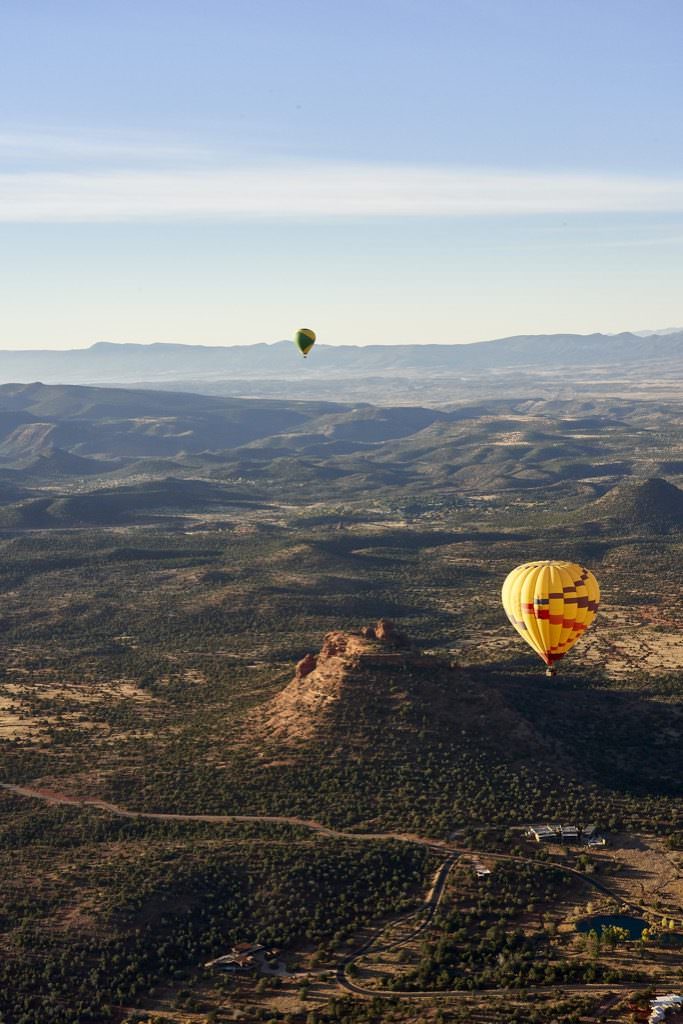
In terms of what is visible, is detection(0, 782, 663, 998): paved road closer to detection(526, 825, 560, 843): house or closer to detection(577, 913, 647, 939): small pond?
detection(577, 913, 647, 939): small pond

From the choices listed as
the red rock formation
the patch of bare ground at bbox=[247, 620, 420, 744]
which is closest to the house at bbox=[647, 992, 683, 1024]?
the patch of bare ground at bbox=[247, 620, 420, 744]

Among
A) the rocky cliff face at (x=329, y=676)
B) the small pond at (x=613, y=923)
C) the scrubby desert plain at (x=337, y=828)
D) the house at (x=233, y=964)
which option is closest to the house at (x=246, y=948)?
the scrubby desert plain at (x=337, y=828)

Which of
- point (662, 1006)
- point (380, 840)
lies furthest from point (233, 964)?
point (662, 1006)

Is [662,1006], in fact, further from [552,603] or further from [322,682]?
[322,682]

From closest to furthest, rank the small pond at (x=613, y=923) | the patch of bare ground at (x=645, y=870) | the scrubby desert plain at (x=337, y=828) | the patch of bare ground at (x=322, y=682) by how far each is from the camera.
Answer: the scrubby desert plain at (x=337, y=828) → the small pond at (x=613, y=923) → the patch of bare ground at (x=645, y=870) → the patch of bare ground at (x=322, y=682)

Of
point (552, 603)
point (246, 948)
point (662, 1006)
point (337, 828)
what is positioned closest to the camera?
point (662, 1006)

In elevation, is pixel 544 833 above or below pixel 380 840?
below

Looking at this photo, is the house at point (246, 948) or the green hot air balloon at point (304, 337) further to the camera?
the green hot air balloon at point (304, 337)

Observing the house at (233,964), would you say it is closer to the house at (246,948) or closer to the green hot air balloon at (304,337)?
the house at (246,948)
